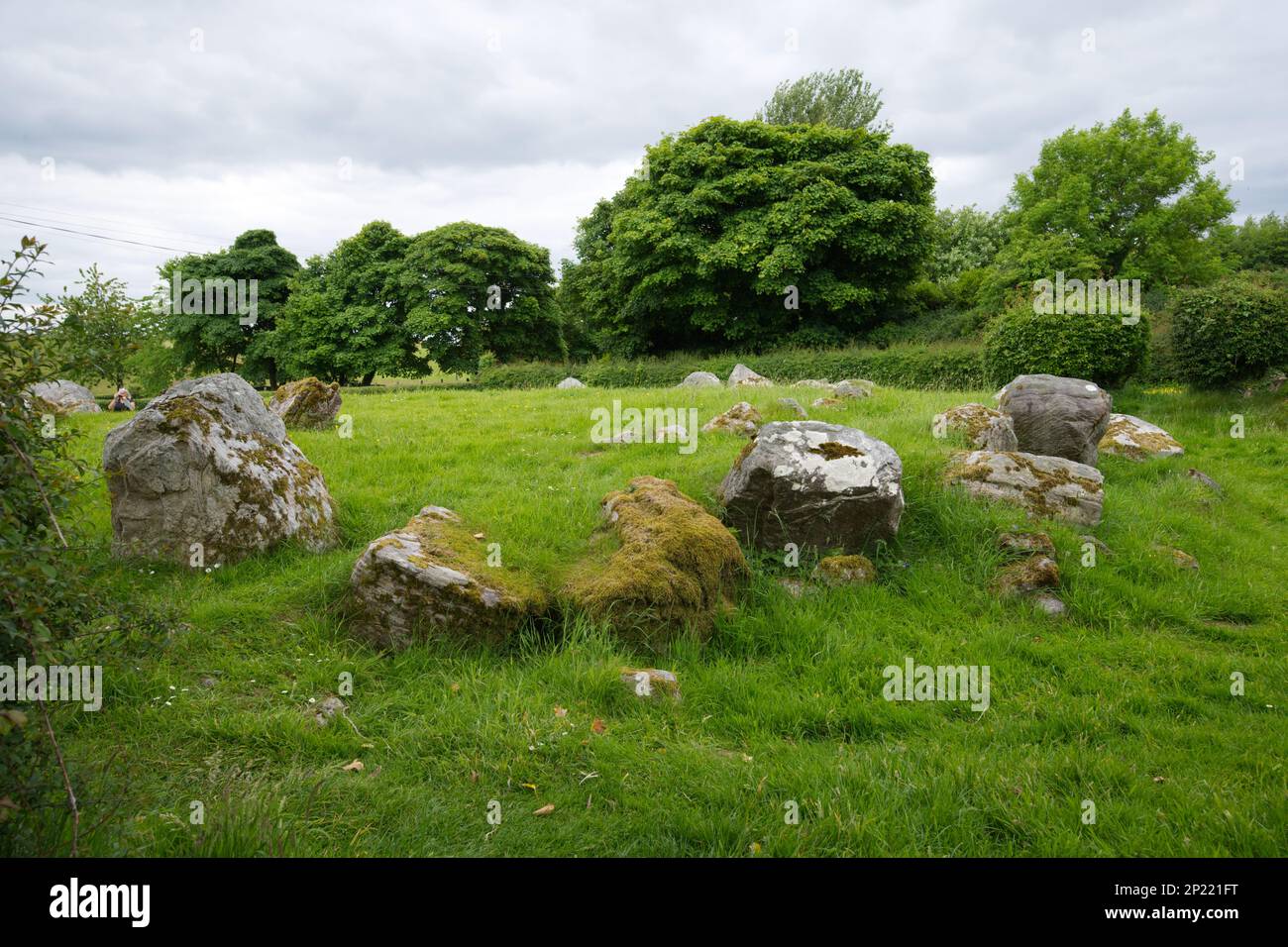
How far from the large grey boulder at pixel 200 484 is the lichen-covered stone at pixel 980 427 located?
8.90 meters

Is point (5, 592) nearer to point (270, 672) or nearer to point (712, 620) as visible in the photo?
point (270, 672)

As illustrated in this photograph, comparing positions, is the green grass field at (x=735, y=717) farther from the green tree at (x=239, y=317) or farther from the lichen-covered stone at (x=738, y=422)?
the green tree at (x=239, y=317)

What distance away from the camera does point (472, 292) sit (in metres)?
37.5

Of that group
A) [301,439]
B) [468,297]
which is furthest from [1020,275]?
[301,439]

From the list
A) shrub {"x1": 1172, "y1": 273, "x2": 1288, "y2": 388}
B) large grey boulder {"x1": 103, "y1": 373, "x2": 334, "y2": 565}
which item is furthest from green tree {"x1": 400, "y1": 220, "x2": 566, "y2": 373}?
large grey boulder {"x1": 103, "y1": 373, "x2": 334, "y2": 565}

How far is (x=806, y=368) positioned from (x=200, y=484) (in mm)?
21237

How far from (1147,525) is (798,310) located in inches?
946

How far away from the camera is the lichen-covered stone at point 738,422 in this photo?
11.4 meters

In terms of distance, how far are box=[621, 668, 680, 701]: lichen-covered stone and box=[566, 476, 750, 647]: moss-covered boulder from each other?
1.81 ft

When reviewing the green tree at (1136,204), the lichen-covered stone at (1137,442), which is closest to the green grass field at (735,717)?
the lichen-covered stone at (1137,442)

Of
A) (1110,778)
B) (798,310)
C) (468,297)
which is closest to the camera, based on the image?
(1110,778)

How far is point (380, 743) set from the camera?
15.2 ft

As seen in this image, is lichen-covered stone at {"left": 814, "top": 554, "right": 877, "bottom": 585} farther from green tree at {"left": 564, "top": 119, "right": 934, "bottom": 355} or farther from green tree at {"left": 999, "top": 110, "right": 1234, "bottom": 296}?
green tree at {"left": 999, "top": 110, "right": 1234, "bottom": 296}

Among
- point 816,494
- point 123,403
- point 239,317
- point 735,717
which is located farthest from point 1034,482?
point 239,317
